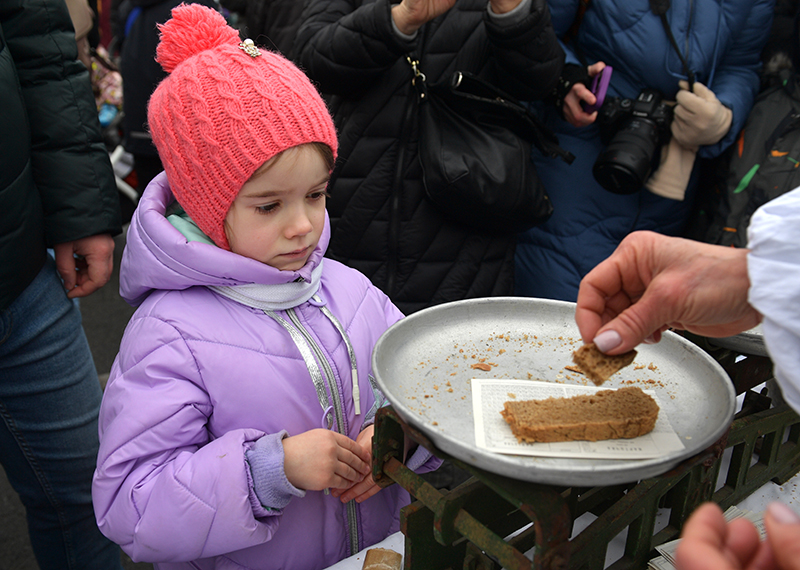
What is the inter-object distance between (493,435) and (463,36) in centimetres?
128

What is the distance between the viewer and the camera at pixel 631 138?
180 centimetres

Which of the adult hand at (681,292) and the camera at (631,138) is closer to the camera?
the adult hand at (681,292)

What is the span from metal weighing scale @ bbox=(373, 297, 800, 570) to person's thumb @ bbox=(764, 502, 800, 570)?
13 centimetres

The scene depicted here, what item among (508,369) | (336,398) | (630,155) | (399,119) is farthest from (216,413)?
(630,155)

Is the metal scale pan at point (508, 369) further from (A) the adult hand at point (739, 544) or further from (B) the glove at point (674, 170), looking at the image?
(B) the glove at point (674, 170)

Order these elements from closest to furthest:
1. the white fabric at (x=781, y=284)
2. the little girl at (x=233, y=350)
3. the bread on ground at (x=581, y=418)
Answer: the white fabric at (x=781, y=284)
the bread on ground at (x=581, y=418)
the little girl at (x=233, y=350)

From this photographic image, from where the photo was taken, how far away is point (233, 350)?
3.46 feet

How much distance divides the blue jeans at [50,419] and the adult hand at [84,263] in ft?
0.08

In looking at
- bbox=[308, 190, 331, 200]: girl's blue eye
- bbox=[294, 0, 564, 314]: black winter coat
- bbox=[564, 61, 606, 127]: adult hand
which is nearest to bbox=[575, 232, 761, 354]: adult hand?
bbox=[308, 190, 331, 200]: girl's blue eye

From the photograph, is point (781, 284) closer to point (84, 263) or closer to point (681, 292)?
point (681, 292)

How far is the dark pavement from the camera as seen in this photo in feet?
6.56

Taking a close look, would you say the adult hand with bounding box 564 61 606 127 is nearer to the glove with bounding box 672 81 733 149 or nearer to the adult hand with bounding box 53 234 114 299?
the glove with bounding box 672 81 733 149

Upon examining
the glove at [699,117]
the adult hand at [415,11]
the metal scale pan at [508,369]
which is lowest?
the metal scale pan at [508,369]

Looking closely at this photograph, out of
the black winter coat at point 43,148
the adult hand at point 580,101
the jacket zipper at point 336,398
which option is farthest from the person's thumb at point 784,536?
the adult hand at point 580,101
